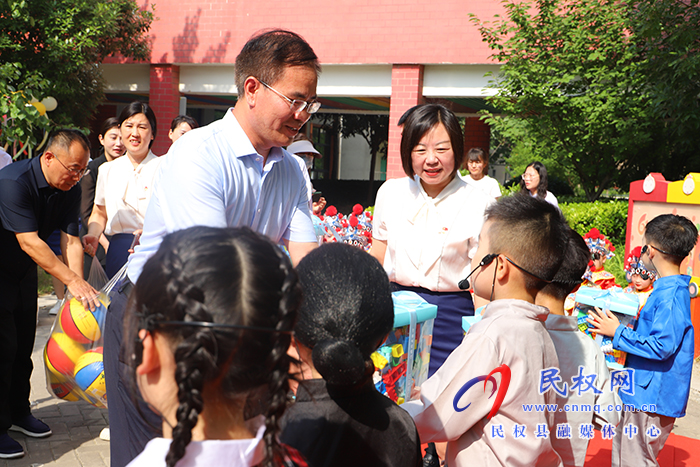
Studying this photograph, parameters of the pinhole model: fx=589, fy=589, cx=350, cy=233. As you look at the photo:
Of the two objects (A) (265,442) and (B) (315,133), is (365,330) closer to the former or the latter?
(A) (265,442)

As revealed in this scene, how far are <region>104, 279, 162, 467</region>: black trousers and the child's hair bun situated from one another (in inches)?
28.2

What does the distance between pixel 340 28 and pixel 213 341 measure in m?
11.7

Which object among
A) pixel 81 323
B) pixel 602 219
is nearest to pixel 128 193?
pixel 81 323

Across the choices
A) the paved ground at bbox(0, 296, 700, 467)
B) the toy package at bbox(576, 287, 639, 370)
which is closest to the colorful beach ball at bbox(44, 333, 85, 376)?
the paved ground at bbox(0, 296, 700, 467)

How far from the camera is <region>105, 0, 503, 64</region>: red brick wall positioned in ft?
36.8

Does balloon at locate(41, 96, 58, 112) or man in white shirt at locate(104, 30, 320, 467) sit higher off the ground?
balloon at locate(41, 96, 58, 112)

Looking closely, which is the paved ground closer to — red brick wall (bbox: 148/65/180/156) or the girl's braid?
the girl's braid

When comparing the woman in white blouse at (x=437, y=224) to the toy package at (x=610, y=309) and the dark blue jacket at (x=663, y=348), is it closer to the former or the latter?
the toy package at (x=610, y=309)

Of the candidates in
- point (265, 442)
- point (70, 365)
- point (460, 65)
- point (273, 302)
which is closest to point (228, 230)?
point (273, 302)

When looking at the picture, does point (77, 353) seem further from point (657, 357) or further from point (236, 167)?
point (657, 357)

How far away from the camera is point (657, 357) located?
107 inches

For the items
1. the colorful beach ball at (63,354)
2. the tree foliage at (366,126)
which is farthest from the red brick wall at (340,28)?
the colorful beach ball at (63,354)

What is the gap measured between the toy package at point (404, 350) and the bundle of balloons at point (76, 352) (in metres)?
1.58

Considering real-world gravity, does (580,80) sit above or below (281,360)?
above
